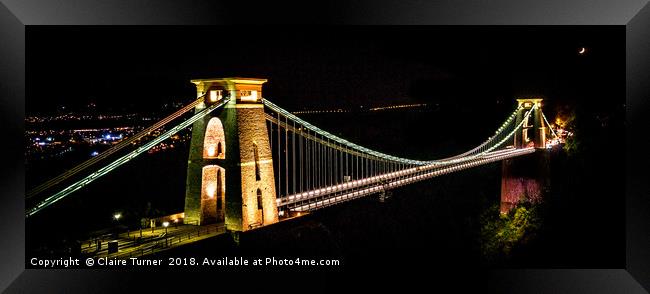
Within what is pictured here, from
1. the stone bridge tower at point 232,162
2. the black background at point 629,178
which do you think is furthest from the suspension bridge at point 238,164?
the black background at point 629,178

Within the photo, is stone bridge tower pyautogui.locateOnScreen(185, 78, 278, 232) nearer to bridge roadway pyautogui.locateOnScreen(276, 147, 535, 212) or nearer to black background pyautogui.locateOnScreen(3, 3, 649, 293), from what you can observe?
bridge roadway pyautogui.locateOnScreen(276, 147, 535, 212)

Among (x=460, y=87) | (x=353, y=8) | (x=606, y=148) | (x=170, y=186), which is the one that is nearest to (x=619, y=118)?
(x=606, y=148)

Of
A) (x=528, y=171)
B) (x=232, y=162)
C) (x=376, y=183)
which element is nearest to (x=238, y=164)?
(x=232, y=162)

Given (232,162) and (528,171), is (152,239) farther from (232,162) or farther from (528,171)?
(528,171)

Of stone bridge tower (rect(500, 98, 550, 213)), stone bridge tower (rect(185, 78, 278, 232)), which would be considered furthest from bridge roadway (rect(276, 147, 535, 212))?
stone bridge tower (rect(185, 78, 278, 232))

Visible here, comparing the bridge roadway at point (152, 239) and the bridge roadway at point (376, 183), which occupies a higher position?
the bridge roadway at point (376, 183)

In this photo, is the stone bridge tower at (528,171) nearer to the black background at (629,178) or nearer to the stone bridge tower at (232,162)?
the black background at (629,178)
